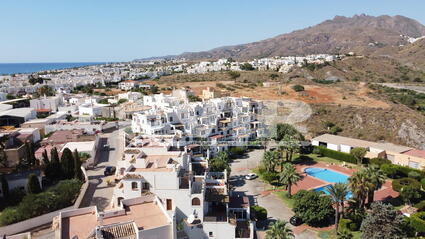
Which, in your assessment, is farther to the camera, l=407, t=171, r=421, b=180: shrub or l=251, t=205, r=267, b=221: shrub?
l=407, t=171, r=421, b=180: shrub

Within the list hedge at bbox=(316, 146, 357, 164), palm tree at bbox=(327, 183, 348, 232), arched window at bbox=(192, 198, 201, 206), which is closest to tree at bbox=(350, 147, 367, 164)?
hedge at bbox=(316, 146, 357, 164)

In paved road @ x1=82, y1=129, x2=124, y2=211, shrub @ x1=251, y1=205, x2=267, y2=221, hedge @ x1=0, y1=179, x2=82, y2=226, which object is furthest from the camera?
paved road @ x1=82, y1=129, x2=124, y2=211

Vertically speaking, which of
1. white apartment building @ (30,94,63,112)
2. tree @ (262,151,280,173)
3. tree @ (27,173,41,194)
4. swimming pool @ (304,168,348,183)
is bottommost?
swimming pool @ (304,168,348,183)

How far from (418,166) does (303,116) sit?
30233 mm

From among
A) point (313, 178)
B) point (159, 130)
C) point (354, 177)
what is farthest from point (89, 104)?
point (354, 177)

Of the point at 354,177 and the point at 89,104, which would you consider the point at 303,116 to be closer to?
the point at 354,177

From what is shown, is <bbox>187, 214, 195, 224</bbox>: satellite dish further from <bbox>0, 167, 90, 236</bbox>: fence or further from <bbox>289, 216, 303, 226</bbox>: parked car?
<bbox>0, 167, 90, 236</bbox>: fence

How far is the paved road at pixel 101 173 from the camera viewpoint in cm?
3375

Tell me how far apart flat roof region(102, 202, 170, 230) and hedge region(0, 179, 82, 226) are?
9528mm

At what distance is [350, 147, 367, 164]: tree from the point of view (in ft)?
150

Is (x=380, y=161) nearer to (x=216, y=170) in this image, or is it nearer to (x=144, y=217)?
(x=216, y=170)

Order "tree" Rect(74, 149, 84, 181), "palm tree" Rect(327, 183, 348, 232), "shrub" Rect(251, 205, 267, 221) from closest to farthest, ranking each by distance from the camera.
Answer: "palm tree" Rect(327, 183, 348, 232)
"shrub" Rect(251, 205, 267, 221)
"tree" Rect(74, 149, 84, 181)

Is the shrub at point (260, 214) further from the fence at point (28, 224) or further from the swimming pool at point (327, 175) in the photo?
the fence at point (28, 224)

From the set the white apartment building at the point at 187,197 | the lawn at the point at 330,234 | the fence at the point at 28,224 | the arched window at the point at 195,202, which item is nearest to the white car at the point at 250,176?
the white apartment building at the point at 187,197
